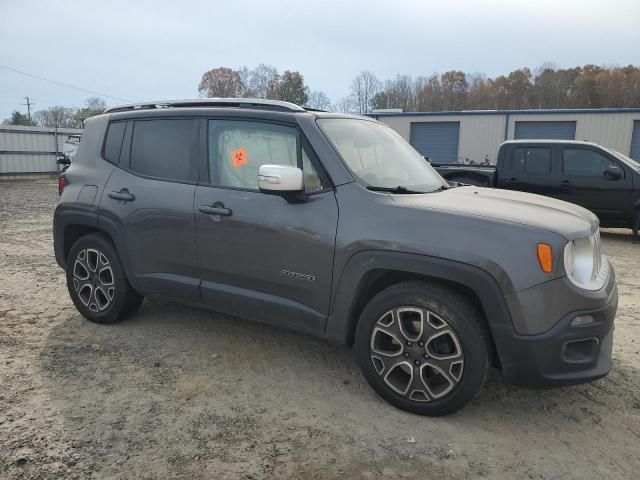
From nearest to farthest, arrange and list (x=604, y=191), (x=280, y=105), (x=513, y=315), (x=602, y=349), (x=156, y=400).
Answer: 1. (x=513, y=315)
2. (x=602, y=349)
3. (x=156, y=400)
4. (x=280, y=105)
5. (x=604, y=191)

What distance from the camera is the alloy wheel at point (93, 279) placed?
174 inches

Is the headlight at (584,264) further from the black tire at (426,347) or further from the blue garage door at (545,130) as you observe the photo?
the blue garage door at (545,130)

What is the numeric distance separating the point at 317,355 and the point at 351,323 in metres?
0.83

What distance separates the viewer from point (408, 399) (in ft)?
10.2

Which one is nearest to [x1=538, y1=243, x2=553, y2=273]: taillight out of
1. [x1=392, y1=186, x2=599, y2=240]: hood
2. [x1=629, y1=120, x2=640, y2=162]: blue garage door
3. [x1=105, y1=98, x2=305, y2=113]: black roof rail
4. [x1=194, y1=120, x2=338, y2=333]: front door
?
[x1=392, y1=186, x2=599, y2=240]: hood

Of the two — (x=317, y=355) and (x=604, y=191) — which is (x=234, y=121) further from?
(x=604, y=191)

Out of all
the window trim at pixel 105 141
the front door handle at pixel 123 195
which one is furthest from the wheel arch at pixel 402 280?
the window trim at pixel 105 141

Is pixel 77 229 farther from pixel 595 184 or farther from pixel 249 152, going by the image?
pixel 595 184

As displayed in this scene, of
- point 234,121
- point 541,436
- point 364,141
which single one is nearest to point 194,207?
point 234,121

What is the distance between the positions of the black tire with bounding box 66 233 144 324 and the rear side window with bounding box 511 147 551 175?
7.90 metres

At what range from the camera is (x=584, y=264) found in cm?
296

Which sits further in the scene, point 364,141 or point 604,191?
point 604,191

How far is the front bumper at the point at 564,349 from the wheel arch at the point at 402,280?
0.32 feet

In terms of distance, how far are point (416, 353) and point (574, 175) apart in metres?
7.91
